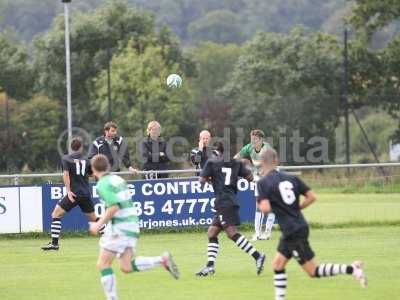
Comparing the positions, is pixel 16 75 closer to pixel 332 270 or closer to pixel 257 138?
pixel 257 138

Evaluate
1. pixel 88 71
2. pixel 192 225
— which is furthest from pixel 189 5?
pixel 192 225

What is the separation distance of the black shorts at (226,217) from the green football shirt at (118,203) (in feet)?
10.4

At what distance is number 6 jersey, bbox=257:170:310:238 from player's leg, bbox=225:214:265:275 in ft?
11.0

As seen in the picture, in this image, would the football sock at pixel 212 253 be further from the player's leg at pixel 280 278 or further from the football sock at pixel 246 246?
the player's leg at pixel 280 278

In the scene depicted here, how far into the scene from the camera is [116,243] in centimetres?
1325

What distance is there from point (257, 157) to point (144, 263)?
7.90 meters

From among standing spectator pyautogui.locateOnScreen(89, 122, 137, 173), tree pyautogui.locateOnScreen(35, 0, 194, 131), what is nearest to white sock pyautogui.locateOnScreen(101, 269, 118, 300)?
standing spectator pyautogui.locateOnScreen(89, 122, 137, 173)

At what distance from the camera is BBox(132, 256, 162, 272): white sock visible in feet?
44.9

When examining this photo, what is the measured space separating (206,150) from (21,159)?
35139mm

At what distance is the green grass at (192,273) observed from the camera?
14.5 meters

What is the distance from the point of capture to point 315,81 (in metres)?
61.1

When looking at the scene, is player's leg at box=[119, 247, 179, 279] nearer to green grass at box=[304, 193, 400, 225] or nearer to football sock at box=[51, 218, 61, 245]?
football sock at box=[51, 218, 61, 245]

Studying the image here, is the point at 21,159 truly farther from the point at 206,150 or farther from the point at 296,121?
the point at 206,150

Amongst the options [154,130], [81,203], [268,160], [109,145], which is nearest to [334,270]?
[268,160]
